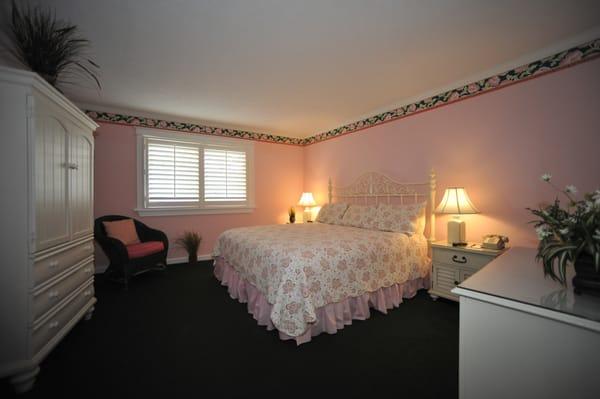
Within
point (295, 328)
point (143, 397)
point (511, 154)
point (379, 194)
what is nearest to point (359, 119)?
point (379, 194)

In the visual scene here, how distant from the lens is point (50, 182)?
1729 mm

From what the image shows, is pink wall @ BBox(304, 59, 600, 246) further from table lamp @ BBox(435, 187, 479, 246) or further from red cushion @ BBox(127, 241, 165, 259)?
red cushion @ BBox(127, 241, 165, 259)

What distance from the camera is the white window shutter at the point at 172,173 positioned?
13.7 feet

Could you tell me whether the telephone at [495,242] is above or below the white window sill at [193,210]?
below

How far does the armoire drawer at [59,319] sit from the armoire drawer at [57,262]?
0.27 metres

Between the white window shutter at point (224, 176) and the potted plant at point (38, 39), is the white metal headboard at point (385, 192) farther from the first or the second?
the potted plant at point (38, 39)

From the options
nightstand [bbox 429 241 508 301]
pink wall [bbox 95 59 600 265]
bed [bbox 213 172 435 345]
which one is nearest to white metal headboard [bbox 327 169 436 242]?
bed [bbox 213 172 435 345]

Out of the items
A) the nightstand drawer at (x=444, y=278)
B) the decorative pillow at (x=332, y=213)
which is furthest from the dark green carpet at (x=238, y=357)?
the decorative pillow at (x=332, y=213)

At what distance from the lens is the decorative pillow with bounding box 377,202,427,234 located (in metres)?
3.08

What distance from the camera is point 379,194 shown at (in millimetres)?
3967

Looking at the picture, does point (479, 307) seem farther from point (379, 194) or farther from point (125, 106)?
point (125, 106)

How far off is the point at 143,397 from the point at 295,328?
102 centimetres

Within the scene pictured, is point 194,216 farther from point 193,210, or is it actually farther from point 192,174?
point 192,174

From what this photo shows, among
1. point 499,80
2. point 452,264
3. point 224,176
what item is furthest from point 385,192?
point 224,176
